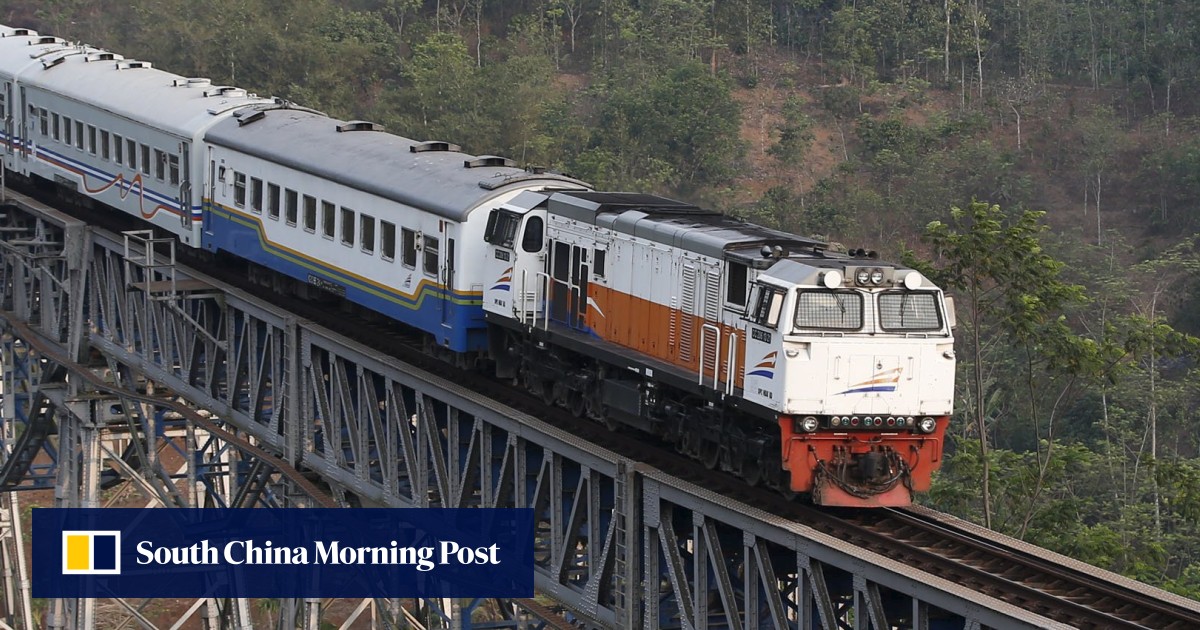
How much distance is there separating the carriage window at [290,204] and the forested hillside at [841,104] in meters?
25.6

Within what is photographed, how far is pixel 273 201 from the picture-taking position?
29.0 meters

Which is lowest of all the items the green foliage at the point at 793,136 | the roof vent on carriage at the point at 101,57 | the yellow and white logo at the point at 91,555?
the yellow and white logo at the point at 91,555

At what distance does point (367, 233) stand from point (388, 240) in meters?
0.69

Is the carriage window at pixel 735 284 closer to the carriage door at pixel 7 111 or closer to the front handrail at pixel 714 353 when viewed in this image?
the front handrail at pixel 714 353

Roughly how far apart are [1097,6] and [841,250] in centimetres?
6226

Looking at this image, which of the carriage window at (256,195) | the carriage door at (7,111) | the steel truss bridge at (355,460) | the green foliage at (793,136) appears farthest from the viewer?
the green foliage at (793,136)

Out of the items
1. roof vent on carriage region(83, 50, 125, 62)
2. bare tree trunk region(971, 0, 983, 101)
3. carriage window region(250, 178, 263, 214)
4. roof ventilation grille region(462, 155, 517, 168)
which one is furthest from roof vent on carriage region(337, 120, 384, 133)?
bare tree trunk region(971, 0, 983, 101)

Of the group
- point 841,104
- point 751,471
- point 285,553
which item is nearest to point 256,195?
point 285,553

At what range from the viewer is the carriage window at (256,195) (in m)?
29.4

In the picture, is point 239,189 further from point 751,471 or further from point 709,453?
point 751,471

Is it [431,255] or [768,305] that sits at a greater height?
[768,305]

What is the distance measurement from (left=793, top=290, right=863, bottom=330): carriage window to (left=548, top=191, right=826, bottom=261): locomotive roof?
0.91 metres

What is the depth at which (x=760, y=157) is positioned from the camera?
7462cm

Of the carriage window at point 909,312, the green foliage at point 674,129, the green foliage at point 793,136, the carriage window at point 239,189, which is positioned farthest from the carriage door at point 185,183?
the green foliage at point 793,136
